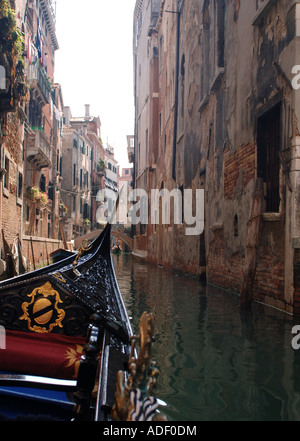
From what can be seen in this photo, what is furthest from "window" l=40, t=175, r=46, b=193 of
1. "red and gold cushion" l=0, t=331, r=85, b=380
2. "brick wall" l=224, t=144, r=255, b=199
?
"red and gold cushion" l=0, t=331, r=85, b=380

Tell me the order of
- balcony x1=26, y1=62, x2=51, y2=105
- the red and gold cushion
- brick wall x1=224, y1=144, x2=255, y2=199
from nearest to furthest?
the red and gold cushion → brick wall x1=224, y1=144, x2=255, y2=199 → balcony x1=26, y1=62, x2=51, y2=105

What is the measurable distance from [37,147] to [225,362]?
46.4ft

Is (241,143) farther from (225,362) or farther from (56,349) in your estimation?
(56,349)

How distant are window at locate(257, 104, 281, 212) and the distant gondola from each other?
2.84 m

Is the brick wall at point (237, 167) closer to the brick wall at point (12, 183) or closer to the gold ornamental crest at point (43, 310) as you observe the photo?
the gold ornamental crest at point (43, 310)

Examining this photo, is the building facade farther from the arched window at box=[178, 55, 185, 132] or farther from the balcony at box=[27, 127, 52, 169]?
the balcony at box=[27, 127, 52, 169]

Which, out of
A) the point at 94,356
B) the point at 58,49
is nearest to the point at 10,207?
the point at 94,356

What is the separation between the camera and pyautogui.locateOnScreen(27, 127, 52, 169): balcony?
15.9m

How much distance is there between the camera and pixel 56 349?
6.68ft

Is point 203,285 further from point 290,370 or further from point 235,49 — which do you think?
point 290,370

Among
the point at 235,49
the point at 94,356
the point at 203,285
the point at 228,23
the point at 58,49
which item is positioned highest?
the point at 58,49

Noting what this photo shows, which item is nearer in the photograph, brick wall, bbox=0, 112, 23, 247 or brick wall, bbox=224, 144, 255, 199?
brick wall, bbox=224, 144, 255, 199

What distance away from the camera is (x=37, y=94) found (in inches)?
683
